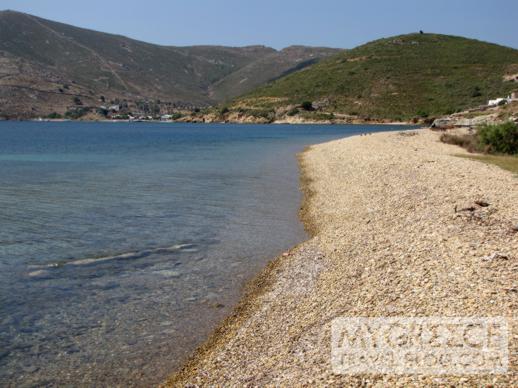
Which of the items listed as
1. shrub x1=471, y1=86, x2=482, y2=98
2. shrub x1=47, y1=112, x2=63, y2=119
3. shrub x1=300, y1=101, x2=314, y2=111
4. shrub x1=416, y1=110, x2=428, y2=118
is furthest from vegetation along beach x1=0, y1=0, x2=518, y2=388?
shrub x1=47, y1=112, x2=63, y2=119

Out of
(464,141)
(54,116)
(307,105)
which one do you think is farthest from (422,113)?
(54,116)

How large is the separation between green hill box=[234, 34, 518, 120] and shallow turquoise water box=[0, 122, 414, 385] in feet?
252

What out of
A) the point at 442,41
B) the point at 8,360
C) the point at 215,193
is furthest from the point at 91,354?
the point at 442,41

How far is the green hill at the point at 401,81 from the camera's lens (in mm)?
102062

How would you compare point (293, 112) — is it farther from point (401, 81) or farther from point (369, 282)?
point (369, 282)

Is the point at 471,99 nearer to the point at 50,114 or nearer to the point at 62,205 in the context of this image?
the point at 62,205

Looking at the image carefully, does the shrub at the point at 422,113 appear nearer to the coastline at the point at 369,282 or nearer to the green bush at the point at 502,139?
the green bush at the point at 502,139

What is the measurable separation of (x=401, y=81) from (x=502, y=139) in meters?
93.9

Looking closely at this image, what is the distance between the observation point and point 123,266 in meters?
12.1

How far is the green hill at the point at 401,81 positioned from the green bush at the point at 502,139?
2405 inches

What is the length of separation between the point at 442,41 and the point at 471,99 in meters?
61.9

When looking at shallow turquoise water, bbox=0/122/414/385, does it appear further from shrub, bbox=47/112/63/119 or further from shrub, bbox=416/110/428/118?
shrub, bbox=47/112/63/119

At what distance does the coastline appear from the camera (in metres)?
6.82

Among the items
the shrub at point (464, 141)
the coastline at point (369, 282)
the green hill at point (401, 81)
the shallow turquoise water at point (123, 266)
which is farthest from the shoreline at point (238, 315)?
the green hill at point (401, 81)
